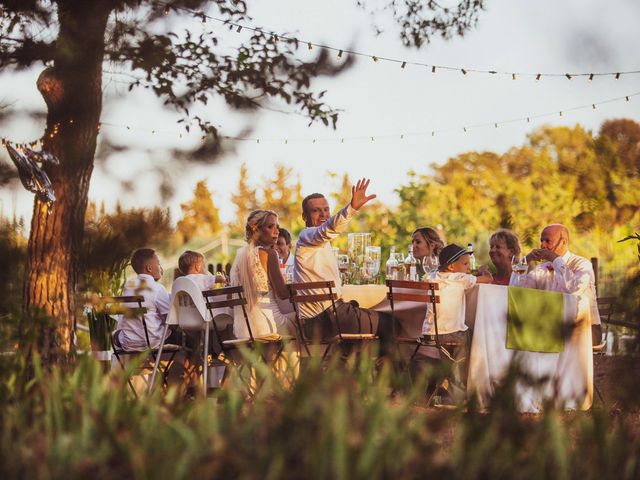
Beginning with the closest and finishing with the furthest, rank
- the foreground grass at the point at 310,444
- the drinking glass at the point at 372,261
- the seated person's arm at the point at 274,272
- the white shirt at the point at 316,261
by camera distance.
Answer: the foreground grass at the point at 310,444, the seated person's arm at the point at 274,272, the white shirt at the point at 316,261, the drinking glass at the point at 372,261

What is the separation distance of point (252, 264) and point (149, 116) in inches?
64.5

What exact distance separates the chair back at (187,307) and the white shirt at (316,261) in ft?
1.97

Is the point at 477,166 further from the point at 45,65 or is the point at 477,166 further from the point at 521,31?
the point at 45,65

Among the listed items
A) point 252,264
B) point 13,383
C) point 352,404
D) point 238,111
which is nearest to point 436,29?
point 238,111

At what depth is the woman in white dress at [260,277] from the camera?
6262 millimetres

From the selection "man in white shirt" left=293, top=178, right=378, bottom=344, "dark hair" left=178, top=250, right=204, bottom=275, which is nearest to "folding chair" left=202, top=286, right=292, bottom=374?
"man in white shirt" left=293, top=178, right=378, bottom=344

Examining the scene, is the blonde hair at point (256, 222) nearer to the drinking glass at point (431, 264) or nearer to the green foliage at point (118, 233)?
the drinking glass at point (431, 264)

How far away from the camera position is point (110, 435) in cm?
216

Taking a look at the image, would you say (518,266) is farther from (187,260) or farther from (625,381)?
(625,381)

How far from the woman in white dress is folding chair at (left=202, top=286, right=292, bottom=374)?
0.15 ft

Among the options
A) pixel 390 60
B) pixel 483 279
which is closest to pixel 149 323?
pixel 483 279

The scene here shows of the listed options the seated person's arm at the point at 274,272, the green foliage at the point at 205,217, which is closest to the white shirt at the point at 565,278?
the seated person's arm at the point at 274,272

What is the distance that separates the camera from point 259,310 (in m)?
6.28

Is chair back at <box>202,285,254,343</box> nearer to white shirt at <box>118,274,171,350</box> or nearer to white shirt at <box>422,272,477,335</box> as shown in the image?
white shirt at <box>118,274,171,350</box>
